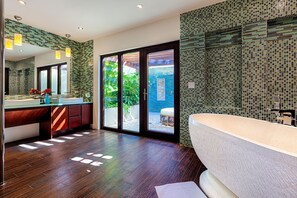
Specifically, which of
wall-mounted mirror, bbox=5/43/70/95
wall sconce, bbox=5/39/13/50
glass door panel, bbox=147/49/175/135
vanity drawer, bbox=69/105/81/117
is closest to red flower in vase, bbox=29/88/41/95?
wall-mounted mirror, bbox=5/43/70/95

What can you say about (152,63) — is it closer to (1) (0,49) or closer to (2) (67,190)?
(1) (0,49)

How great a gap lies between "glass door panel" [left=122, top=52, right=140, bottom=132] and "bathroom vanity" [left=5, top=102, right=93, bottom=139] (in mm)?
1154

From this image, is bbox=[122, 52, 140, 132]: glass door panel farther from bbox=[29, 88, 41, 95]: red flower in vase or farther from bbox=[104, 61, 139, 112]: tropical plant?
bbox=[29, 88, 41, 95]: red flower in vase

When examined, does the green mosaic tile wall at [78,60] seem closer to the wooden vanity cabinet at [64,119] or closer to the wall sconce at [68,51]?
the wall sconce at [68,51]

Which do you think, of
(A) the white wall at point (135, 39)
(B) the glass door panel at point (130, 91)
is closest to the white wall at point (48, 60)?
(A) the white wall at point (135, 39)

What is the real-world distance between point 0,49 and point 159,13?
256 cm

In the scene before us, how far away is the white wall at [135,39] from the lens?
10.7 ft

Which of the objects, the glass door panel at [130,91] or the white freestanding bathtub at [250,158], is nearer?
the white freestanding bathtub at [250,158]

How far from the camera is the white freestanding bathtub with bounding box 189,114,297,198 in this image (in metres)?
0.91

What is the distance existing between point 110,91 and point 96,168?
2564 millimetres

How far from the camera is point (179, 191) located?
163 centimetres

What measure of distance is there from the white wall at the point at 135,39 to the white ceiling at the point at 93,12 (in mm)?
144

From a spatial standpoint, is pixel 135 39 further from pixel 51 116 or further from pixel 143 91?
pixel 51 116

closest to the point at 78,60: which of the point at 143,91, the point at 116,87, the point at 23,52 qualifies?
the point at 23,52
